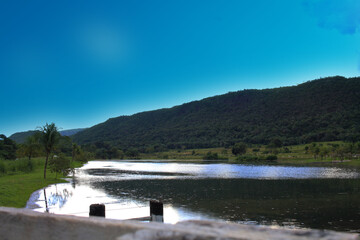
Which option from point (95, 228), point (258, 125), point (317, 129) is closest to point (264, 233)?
point (95, 228)

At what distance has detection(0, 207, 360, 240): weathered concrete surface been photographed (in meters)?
3.27

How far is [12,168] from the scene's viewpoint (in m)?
44.9

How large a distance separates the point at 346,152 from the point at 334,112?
73978 millimetres

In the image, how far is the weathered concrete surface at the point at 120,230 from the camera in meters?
3.27

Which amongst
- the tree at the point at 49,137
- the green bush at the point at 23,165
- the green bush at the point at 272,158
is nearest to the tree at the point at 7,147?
the green bush at the point at 23,165

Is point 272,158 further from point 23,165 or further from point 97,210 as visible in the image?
point 97,210

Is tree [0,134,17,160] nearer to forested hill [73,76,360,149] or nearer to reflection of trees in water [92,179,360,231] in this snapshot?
reflection of trees in water [92,179,360,231]

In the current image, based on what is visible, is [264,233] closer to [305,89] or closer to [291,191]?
[291,191]

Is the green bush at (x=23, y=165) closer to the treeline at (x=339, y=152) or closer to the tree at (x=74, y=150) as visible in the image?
the tree at (x=74, y=150)

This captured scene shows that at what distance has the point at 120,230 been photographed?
12.7ft

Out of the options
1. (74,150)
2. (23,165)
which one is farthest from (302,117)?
(23,165)

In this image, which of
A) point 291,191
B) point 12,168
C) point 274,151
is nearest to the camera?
point 291,191

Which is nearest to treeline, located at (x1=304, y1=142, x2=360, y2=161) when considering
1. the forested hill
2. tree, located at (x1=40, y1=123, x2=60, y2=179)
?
the forested hill

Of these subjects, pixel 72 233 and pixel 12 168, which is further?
pixel 12 168
